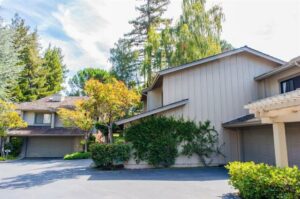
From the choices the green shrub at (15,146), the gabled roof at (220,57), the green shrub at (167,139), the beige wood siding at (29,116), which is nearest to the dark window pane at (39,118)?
the beige wood siding at (29,116)

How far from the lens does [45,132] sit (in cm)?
2078

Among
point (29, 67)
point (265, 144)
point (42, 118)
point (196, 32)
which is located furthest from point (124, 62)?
point (265, 144)

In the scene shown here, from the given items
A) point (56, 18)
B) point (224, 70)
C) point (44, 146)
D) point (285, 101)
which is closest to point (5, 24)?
point (56, 18)

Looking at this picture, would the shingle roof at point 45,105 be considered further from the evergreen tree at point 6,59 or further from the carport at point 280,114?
the carport at point 280,114

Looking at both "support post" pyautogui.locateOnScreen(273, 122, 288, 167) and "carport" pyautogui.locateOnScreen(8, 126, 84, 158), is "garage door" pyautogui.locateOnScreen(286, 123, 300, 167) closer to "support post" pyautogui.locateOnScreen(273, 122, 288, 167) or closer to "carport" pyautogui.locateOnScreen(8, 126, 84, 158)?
"support post" pyautogui.locateOnScreen(273, 122, 288, 167)

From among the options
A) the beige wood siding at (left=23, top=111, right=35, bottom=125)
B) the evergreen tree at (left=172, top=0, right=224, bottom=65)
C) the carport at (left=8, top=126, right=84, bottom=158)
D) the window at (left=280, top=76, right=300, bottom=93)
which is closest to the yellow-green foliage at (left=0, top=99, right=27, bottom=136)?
the carport at (left=8, top=126, right=84, bottom=158)

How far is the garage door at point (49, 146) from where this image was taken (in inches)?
865

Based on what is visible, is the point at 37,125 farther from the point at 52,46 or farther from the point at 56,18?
the point at 52,46

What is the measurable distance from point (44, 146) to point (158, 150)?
606 inches

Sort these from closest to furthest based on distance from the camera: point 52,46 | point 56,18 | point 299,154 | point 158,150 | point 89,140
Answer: point 299,154 < point 158,150 < point 56,18 < point 89,140 < point 52,46

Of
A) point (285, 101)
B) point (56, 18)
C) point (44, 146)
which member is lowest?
point (44, 146)

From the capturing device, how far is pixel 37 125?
2225 centimetres

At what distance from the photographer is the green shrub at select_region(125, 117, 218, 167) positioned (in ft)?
40.0

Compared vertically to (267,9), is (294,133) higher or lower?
lower
